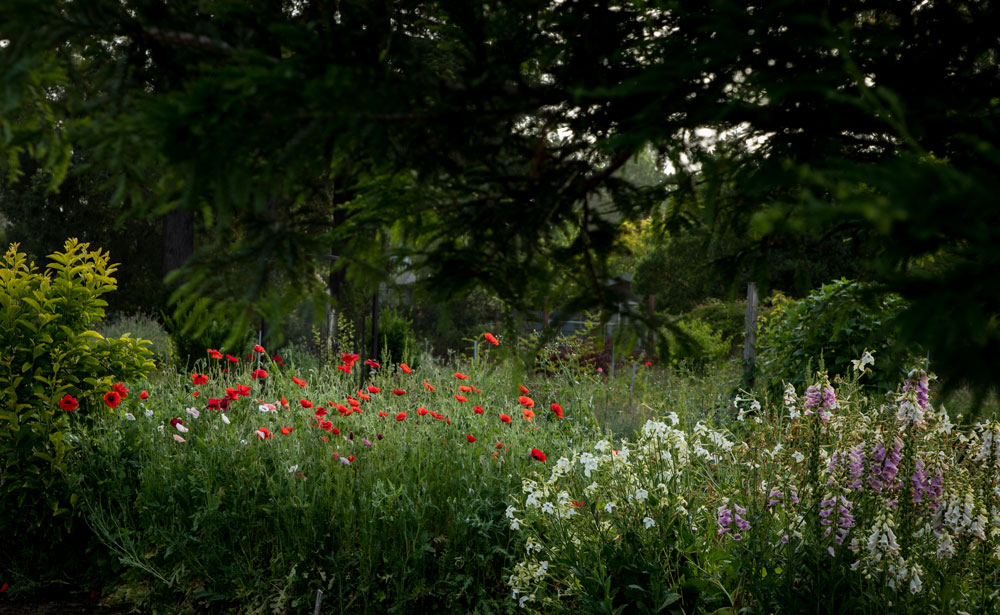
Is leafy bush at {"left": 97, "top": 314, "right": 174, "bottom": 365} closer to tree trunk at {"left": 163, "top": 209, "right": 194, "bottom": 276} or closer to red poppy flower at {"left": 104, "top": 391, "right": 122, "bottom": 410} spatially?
tree trunk at {"left": 163, "top": 209, "right": 194, "bottom": 276}

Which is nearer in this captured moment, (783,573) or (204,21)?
(204,21)

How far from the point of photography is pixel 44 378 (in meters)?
4.18

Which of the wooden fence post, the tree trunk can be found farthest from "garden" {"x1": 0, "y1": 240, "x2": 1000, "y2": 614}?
the tree trunk

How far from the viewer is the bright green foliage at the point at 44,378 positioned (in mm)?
4086

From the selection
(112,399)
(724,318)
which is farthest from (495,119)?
(724,318)

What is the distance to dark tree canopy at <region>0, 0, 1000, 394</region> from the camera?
1.29 m

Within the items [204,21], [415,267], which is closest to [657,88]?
[415,267]

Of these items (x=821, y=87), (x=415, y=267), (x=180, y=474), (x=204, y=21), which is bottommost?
(x=180, y=474)

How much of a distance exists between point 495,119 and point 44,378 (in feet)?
12.6

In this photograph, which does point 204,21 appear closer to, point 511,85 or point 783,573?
point 511,85

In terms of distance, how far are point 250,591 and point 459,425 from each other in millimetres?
1680

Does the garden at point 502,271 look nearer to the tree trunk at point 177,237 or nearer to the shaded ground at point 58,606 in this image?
the shaded ground at point 58,606

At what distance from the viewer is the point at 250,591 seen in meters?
3.47

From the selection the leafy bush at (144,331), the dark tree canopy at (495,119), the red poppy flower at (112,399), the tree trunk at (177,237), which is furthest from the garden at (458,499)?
the tree trunk at (177,237)
